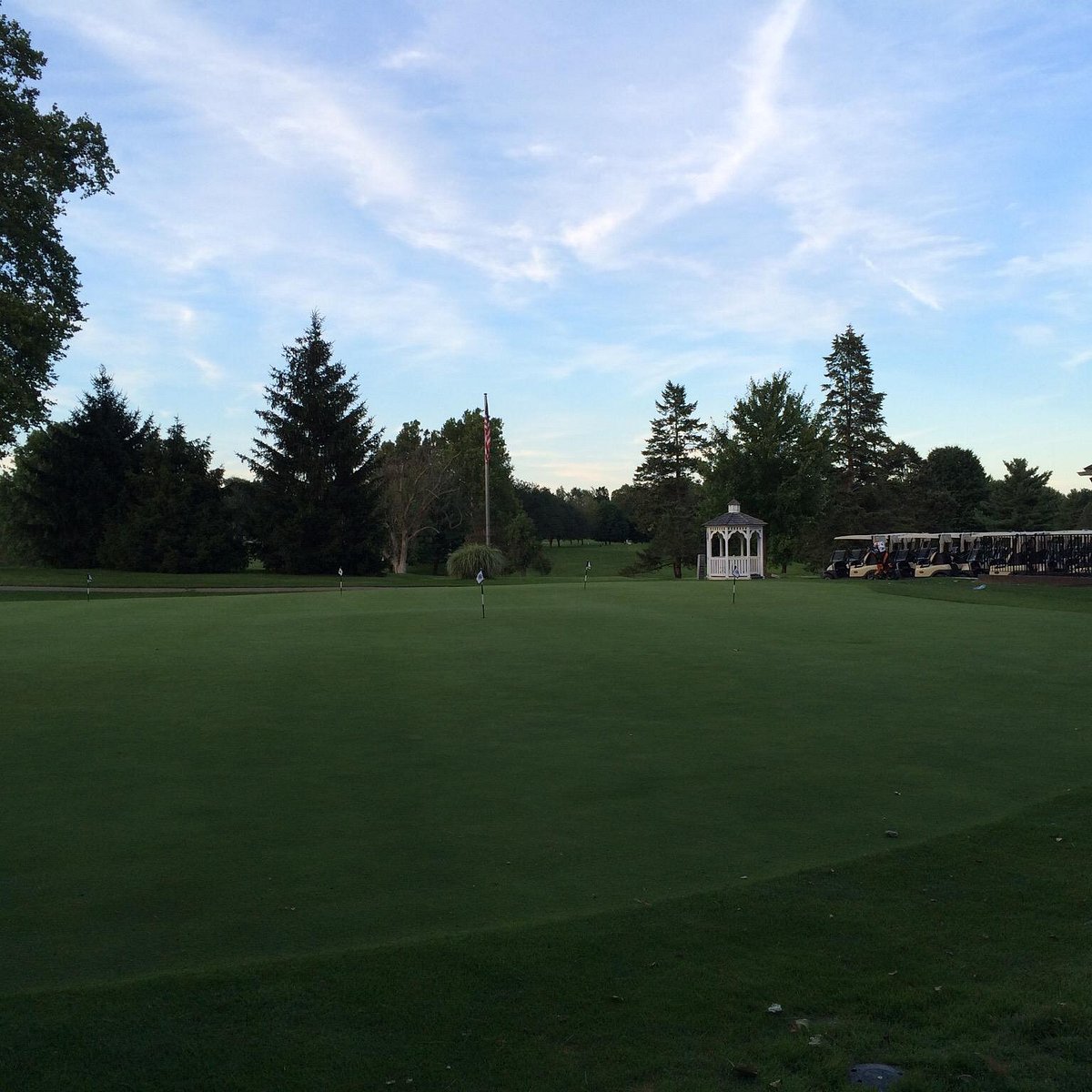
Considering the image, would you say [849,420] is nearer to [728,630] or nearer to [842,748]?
[728,630]

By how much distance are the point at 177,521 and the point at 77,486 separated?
7159mm

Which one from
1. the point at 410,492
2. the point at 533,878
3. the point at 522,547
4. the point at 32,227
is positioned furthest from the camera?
the point at 522,547

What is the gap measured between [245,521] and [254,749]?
41264 millimetres

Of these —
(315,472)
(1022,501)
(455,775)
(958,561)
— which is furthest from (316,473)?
(1022,501)

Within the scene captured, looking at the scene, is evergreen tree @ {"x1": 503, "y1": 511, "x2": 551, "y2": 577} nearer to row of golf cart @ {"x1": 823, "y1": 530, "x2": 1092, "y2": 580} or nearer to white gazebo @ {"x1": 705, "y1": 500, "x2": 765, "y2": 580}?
white gazebo @ {"x1": 705, "y1": 500, "x2": 765, "y2": 580}

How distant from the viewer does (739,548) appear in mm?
40875

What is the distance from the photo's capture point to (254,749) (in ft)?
23.3

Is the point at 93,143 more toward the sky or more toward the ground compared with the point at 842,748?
more toward the sky

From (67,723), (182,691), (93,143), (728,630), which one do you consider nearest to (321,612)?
(728,630)

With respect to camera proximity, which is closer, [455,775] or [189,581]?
[455,775]

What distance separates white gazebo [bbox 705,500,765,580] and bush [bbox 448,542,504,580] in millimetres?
9272

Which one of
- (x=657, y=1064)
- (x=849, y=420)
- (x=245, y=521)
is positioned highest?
(x=849, y=420)

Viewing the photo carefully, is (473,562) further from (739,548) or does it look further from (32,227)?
(32,227)

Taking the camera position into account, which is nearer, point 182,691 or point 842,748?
point 842,748
